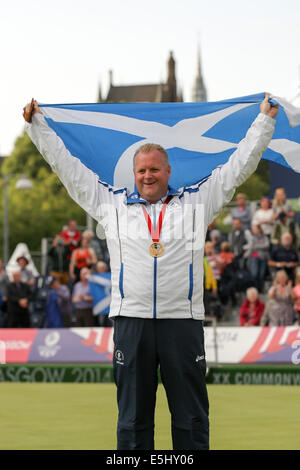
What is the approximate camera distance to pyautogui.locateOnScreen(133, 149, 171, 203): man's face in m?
5.05

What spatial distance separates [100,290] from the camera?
17.9 m

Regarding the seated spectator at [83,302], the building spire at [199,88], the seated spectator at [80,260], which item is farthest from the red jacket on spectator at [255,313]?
the building spire at [199,88]

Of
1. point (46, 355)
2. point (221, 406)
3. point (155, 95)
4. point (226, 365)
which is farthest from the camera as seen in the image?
point (155, 95)

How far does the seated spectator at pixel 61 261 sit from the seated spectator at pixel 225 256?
3.36m

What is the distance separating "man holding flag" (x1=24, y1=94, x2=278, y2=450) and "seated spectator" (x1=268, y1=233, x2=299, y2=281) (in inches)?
480

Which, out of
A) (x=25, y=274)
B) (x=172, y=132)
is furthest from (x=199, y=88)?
(x=172, y=132)

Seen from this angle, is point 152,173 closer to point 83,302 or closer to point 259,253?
point 259,253

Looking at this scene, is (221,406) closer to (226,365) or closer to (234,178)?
(226,365)

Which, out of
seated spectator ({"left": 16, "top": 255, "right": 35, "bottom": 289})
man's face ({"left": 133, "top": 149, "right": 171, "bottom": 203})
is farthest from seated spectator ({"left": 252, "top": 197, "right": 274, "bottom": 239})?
man's face ({"left": 133, "top": 149, "right": 171, "bottom": 203})

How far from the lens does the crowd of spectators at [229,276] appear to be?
1678cm

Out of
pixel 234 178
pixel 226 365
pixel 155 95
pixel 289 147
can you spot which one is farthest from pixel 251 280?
pixel 155 95

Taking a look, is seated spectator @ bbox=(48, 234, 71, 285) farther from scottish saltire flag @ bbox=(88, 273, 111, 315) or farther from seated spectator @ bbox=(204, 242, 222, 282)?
seated spectator @ bbox=(204, 242, 222, 282)

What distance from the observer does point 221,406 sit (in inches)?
426

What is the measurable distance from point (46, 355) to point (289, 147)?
10.5 metres
